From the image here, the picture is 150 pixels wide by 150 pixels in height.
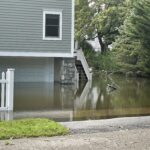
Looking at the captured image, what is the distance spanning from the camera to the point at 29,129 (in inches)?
372

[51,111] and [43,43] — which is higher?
[43,43]

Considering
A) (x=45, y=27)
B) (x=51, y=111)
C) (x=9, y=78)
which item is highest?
(x=45, y=27)

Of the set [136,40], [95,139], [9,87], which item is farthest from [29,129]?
[136,40]

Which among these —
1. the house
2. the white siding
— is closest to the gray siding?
the house

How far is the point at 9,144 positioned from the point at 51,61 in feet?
60.7

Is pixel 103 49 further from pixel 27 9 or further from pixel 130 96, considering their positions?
pixel 130 96

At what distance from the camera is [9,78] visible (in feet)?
40.4

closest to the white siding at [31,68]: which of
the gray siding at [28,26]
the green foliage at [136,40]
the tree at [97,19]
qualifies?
the gray siding at [28,26]

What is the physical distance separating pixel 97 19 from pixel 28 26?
20826 millimetres

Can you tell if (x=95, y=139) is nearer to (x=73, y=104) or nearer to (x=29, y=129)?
(x=29, y=129)

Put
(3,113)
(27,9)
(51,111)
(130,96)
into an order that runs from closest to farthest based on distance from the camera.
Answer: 1. (3,113)
2. (51,111)
3. (130,96)
4. (27,9)

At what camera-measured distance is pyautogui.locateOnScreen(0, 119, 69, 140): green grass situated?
9.05 m

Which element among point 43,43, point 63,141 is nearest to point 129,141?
point 63,141

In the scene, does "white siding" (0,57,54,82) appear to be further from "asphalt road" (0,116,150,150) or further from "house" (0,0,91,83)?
"asphalt road" (0,116,150,150)
